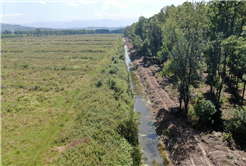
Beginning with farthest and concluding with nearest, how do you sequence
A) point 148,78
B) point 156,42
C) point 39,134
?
point 156,42 → point 148,78 → point 39,134

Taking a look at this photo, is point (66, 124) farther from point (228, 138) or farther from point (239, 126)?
point (239, 126)

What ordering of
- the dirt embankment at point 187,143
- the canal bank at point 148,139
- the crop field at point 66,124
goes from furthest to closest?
the canal bank at point 148,139
the crop field at point 66,124
the dirt embankment at point 187,143

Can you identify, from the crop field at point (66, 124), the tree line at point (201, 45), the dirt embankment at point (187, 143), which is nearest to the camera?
the dirt embankment at point (187, 143)

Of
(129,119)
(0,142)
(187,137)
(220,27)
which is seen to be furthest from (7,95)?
(220,27)

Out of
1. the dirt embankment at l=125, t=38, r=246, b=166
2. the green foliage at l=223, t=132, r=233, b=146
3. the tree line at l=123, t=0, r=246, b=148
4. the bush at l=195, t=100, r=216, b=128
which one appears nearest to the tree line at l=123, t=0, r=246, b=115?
the tree line at l=123, t=0, r=246, b=148

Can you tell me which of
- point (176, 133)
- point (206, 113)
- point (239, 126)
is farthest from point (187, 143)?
point (239, 126)

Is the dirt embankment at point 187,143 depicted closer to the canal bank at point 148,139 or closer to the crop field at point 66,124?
the canal bank at point 148,139

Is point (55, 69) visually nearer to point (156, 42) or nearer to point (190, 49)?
point (156, 42)

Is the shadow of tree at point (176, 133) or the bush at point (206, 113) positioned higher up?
the bush at point (206, 113)

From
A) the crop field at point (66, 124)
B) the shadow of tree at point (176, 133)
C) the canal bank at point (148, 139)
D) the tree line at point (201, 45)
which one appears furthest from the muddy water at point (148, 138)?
the tree line at point (201, 45)
